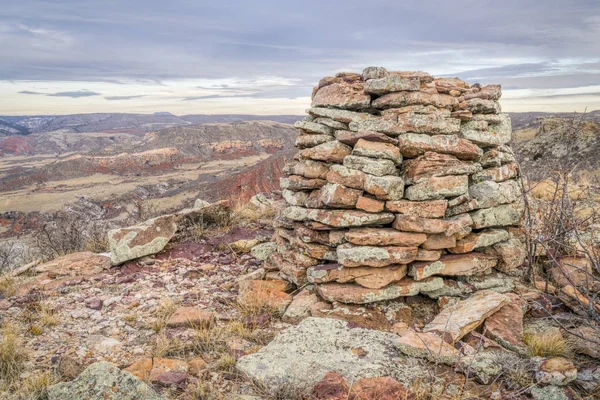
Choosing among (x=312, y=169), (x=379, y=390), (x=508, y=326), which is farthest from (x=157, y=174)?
(x=379, y=390)

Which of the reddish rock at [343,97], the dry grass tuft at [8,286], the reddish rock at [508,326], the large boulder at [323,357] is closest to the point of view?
the large boulder at [323,357]

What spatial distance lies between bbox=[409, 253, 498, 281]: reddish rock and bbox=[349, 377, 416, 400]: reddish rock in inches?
69.5

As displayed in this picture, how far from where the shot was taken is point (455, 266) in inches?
184

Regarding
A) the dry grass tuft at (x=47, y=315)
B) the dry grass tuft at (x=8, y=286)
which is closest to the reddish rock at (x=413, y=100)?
the dry grass tuft at (x=47, y=315)

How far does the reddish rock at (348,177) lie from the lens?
468 centimetres

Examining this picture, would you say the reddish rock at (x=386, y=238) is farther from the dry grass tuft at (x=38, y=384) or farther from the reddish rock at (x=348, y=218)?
the dry grass tuft at (x=38, y=384)

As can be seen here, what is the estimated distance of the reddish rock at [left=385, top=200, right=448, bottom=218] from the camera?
4.53m

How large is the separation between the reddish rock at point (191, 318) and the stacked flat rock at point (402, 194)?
1.26 meters

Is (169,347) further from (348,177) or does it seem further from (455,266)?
(455,266)

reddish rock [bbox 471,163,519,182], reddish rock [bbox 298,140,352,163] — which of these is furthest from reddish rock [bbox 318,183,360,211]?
reddish rock [bbox 471,163,519,182]

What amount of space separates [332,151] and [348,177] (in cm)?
51

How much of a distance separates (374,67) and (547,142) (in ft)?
71.2

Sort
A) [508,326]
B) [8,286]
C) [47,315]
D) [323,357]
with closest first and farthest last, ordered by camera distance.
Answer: [323,357]
[508,326]
[47,315]
[8,286]

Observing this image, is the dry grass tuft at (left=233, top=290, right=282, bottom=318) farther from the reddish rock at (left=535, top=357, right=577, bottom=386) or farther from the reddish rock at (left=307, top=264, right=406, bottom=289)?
the reddish rock at (left=535, top=357, right=577, bottom=386)
